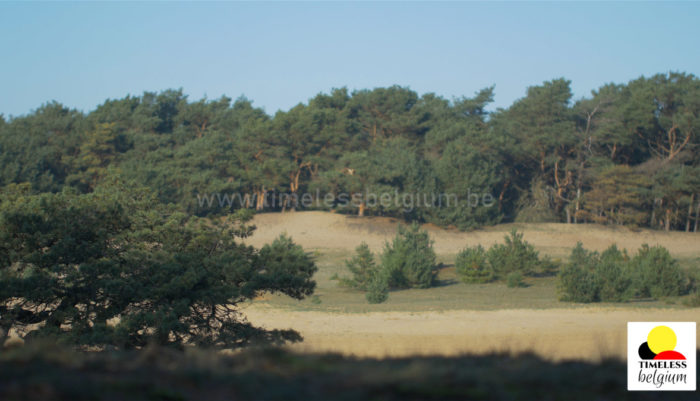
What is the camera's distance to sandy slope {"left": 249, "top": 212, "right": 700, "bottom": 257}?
42719 mm

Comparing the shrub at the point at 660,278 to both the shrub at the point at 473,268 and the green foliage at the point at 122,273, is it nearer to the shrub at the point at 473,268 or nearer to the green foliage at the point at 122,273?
the shrub at the point at 473,268

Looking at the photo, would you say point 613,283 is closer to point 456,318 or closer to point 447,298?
point 447,298

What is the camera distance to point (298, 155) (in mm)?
52938

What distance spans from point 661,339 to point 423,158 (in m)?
41.3

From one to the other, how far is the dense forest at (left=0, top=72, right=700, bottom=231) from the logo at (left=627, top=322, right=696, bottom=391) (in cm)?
3660

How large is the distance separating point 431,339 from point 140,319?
6.63 metres

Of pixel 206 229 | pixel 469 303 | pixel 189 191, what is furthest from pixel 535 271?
pixel 189 191

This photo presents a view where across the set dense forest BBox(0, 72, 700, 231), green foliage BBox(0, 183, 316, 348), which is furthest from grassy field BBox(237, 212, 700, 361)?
dense forest BBox(0, 72, 700, 231)

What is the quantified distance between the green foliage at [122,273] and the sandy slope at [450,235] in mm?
27072

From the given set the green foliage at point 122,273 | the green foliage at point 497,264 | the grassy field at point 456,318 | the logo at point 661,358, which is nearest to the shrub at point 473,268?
the green foliage at point 497,264

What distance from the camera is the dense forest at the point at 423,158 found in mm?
46625

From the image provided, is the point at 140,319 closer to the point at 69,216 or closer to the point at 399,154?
the point at 69,216

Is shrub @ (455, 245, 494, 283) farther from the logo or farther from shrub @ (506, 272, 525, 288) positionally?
the logo

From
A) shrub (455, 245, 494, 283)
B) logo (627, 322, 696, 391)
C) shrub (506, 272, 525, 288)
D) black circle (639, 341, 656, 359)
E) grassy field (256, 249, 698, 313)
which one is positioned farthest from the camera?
shrub (455, 245, 494, 283)
